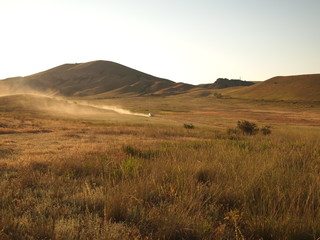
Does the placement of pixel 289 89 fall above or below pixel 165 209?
above

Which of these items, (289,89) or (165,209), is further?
(289,89)

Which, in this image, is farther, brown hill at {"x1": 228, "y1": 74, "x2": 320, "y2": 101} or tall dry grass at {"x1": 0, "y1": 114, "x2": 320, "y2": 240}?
brown hill at {"x1": 228, "y1": 74, "x2": 320, "y2": 101}

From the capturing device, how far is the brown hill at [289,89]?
115012 millimetres

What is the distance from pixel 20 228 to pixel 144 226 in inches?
68.7

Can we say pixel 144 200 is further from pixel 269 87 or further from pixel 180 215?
pixel 269 87

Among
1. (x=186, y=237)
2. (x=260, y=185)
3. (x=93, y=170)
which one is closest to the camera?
(x=186, y=237)

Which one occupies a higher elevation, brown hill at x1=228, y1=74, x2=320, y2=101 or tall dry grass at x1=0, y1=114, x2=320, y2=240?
brown hill at x1=228, y1=74, x2=320, y2=101

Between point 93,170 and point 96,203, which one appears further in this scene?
point 93,170

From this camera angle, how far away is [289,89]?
427ft

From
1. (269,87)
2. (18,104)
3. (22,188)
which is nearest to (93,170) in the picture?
(22,188)

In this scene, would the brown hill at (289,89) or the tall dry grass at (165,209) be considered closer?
the tall dry grass at (165,209)

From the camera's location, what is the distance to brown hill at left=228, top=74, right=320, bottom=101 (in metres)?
115

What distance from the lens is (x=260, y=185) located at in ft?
15.6

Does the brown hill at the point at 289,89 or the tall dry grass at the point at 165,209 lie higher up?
the brown hill at the point at 289,89
